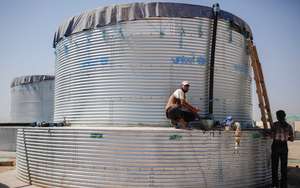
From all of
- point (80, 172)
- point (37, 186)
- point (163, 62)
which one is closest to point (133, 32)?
point (163, 62)

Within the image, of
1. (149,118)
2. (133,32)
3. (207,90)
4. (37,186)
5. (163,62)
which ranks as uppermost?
(133,32)

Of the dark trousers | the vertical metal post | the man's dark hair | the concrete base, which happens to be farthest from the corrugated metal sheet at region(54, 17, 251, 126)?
the concrete base

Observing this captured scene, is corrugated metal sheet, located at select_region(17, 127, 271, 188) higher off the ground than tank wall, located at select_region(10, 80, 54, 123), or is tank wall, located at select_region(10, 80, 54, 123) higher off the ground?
tank wall, located at select_region(10, 80, 54, 123)

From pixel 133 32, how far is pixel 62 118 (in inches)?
167

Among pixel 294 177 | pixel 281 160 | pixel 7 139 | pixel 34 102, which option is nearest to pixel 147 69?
pixel 281 160

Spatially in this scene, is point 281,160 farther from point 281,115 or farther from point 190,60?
point 190,60

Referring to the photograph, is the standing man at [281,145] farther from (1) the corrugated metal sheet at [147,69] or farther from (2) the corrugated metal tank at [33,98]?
(2) the corrugated metal tank at [33,98]

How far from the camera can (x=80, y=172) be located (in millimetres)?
9602

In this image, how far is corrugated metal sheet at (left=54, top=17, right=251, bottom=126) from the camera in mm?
10797

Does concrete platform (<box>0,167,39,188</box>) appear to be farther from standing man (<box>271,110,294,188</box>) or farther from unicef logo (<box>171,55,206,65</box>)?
standing man (<box>271,110,294,188</box>)

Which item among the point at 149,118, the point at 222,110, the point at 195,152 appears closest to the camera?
the point at 195,152

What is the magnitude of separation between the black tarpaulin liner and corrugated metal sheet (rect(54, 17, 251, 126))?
0.57ft

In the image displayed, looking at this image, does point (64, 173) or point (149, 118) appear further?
point (149, 118)

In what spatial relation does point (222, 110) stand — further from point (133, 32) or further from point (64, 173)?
point (64, 173)
